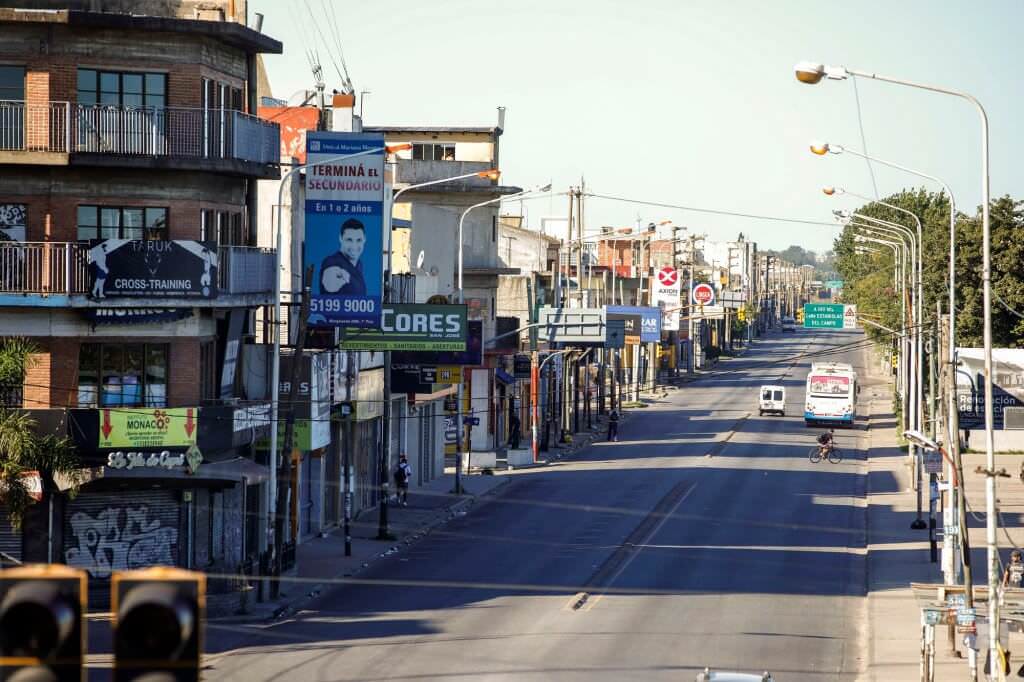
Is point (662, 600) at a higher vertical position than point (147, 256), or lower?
lower

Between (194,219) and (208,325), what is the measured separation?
Result: 2722 mm

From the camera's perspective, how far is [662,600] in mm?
38344

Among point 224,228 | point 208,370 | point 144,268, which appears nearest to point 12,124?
point 144,268

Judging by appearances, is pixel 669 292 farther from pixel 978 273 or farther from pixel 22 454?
pixel 22 454

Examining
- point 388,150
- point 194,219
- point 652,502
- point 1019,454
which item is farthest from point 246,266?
point 1019,454

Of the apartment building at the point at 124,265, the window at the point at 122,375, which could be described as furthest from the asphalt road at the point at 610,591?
the window at the point at 122,375

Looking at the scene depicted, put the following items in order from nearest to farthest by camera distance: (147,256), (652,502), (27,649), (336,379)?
(27,649)
(147,256)
(336,379)
(652,502)

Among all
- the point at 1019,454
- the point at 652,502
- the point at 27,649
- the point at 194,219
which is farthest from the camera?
the point at 1019,454

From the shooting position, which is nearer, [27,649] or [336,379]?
[27,649]

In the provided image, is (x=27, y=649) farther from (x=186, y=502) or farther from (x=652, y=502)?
(x=652, y=502)

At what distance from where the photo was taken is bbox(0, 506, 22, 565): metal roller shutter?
36469 millimetres

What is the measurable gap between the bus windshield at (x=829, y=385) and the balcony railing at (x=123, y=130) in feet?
187

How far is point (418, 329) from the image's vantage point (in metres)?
50.1

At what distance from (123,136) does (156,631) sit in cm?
3182
